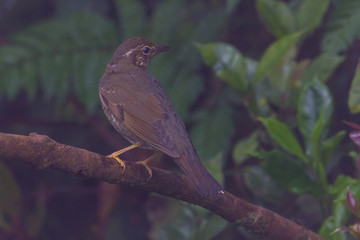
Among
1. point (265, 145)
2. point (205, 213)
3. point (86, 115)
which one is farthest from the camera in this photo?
point (86, 115)

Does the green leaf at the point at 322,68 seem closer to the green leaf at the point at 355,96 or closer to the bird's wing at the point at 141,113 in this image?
the green leaf at the point at 355,96

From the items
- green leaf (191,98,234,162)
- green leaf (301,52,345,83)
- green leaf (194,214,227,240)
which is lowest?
green leaf (194,214,227,240)

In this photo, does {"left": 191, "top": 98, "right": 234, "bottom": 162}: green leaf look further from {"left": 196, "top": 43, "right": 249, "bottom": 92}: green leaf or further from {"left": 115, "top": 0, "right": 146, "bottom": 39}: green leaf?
{"left": 115, "top": 0, "right": 146, "bottom": 39}: green leaf

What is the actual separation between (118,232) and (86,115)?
88cm

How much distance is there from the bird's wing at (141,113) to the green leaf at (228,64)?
362 millimetres

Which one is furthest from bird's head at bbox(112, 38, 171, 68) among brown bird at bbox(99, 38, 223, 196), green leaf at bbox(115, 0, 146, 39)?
green leaf at bbox(115, 0, 146, 39)

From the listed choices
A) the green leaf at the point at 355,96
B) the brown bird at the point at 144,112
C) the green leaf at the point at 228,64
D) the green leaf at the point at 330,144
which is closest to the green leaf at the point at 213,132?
the brown bird at the point at 144,112

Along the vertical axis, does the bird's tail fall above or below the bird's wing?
below

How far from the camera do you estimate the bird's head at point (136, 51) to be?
4250 mm

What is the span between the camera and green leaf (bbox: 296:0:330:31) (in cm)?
381

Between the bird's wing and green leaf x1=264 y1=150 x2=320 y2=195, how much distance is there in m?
0.47

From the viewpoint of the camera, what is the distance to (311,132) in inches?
131

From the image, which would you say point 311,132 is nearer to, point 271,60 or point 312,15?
point 271,60

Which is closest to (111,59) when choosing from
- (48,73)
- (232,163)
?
(48,73)
